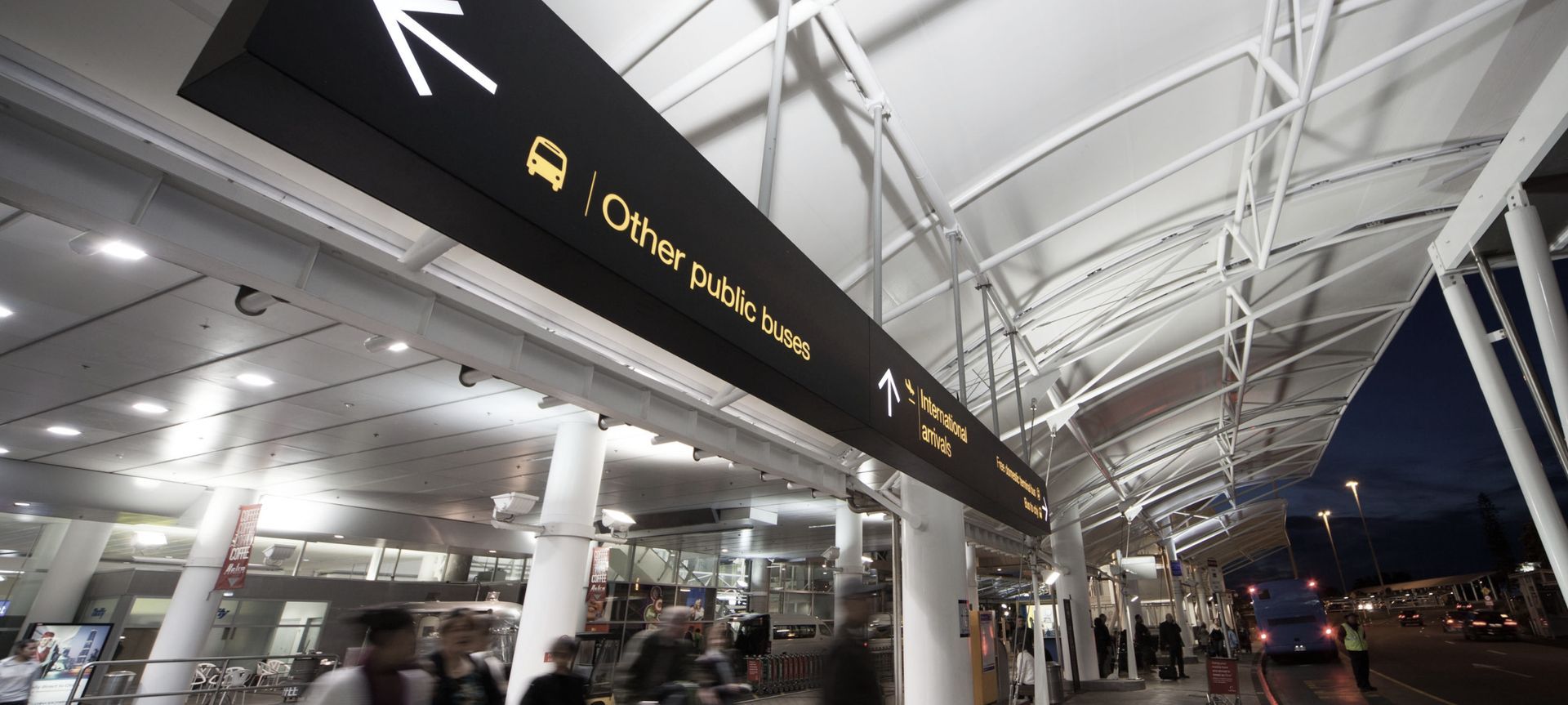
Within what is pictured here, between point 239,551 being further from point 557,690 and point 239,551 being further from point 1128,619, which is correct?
point 1128,619

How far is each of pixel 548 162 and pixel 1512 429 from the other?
20.1 ft

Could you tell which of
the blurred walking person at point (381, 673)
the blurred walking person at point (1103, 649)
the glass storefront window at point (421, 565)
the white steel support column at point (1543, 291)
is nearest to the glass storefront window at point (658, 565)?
the glass storefront window at point (421, 565)

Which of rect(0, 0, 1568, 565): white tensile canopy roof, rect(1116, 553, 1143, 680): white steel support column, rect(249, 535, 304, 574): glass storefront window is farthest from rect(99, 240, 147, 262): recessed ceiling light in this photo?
rect(1116, 553, 1143, 680): white steel support column

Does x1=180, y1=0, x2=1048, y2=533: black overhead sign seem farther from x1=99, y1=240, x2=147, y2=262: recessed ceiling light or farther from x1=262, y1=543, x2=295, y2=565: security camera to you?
x1=262, y1=543, x2=295, y2=565: security camera

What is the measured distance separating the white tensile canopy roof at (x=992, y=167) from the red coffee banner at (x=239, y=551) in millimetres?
3058

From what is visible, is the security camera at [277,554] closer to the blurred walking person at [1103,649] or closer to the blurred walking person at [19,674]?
the blurred walking person at [19,674]

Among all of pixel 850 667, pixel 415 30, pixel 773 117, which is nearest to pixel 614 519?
pixel 850 667

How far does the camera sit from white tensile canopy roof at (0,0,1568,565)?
4840 mm

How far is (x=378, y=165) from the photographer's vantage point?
4.94ft

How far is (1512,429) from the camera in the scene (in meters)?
4.48

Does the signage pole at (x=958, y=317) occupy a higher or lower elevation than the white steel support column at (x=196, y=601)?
higher

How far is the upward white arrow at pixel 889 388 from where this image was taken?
12.4ft

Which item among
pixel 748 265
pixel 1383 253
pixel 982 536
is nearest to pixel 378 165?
pixel 748 265

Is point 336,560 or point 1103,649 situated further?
point 336,560
